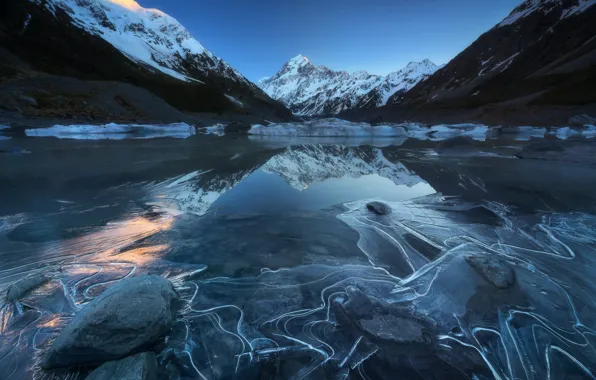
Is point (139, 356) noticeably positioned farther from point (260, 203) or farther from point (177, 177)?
point (177, 177)

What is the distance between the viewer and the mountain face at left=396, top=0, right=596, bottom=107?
→ 82.8 meters

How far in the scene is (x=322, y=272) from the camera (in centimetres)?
417

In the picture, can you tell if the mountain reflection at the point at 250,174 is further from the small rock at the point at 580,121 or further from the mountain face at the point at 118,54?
the mountain face at the point at 118,54

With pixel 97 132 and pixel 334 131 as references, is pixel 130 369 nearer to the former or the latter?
pixel 334 131

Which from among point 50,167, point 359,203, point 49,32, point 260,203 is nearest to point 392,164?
point 359,203

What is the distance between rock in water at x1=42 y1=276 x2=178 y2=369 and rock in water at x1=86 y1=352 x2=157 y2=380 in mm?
148

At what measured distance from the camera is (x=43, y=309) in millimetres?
3205

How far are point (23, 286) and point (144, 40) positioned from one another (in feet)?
636

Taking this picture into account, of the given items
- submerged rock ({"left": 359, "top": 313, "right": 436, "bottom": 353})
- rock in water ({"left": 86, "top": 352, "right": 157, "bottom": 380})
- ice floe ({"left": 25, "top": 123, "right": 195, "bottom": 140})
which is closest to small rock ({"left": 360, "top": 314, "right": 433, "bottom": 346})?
submerged rock ({"left": 359, "top": 313, "right": 436, "bottom": 353})

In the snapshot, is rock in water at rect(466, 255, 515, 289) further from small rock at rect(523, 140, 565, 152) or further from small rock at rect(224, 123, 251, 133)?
small rock at rect(224, 123, 251, 133)

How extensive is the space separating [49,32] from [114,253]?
14104 cm

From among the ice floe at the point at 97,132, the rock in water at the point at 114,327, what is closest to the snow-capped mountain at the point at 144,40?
the ice floe at the point at 97,132

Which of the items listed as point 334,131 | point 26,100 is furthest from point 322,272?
point 26,100

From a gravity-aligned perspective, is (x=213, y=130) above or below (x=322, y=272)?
above
